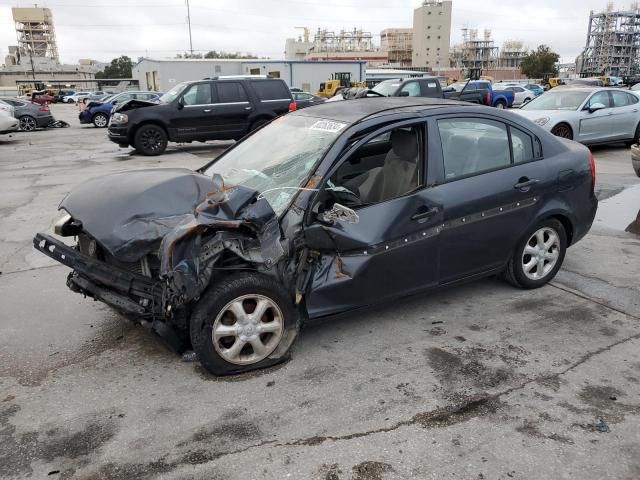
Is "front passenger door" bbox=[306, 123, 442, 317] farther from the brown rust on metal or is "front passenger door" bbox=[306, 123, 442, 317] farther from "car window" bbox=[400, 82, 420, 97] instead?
→ "car window" bbox=[400, 82, 420, 97]

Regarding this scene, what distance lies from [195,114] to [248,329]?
37.5ft

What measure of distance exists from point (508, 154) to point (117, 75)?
126633 millimetres

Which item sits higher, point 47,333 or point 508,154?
point 508,154

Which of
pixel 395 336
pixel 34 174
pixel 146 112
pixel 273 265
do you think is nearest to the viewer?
pixel 273 265

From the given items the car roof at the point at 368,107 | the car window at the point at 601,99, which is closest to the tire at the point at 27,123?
the car window at the point at 601,99

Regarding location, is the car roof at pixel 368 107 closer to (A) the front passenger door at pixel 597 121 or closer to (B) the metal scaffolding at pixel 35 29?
(A) the front passenger door at pixel 597 121

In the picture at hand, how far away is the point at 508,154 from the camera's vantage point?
4.35m

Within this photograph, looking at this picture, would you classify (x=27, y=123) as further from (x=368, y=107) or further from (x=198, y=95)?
(x=368, y=107)

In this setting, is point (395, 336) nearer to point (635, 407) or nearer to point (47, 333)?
point (635, 407)

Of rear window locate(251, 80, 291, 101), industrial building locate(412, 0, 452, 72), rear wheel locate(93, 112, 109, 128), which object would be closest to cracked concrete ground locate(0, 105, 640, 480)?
rear window locate(251, 80, 291, 101)

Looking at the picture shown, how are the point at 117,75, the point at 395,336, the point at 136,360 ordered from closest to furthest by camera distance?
the point at 136,360 → the point at 395,336 → the point at 117,75

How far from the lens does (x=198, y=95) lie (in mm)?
13844

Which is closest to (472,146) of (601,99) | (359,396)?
(359,396)

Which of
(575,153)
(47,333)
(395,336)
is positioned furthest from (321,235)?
(575,153)
